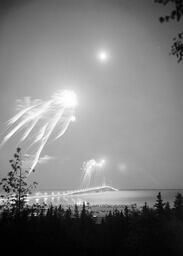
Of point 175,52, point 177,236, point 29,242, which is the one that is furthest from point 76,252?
point 177,236

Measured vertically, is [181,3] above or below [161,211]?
above

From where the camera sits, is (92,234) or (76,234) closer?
(76,234)

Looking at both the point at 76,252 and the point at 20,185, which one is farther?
the point at 20,185

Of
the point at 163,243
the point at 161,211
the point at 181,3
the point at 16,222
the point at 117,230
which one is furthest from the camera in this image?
the point at 117,230

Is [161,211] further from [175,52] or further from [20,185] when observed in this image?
[175,52]

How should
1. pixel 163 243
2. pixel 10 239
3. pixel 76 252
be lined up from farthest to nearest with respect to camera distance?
pixel 163 243 < pixel 76 252 < pixel 10 239
